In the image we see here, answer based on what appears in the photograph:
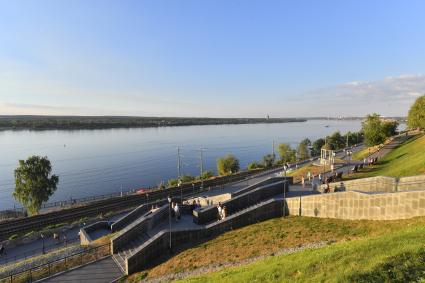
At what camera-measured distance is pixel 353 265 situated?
8.86 m

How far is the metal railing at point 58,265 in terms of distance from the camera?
1542 centimetres

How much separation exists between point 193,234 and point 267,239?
413 cm

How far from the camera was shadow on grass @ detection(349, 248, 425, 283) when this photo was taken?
7.80m

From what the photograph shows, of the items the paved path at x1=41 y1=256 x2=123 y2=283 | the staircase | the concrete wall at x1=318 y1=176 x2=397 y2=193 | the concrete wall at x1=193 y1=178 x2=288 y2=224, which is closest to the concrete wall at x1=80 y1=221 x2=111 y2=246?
the staircase

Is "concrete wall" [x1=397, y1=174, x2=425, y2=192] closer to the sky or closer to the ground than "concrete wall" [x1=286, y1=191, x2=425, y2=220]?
closer to the sky

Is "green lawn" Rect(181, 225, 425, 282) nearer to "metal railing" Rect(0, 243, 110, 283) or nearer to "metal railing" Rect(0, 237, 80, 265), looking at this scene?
"metal railing" Rect(0, 243, 110, 283)

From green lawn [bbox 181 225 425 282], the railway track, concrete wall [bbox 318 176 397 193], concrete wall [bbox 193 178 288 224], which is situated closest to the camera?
green lawn [bbox 181 225 425 282]

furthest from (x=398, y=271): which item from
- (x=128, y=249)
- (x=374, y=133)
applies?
(x=374, y=133)

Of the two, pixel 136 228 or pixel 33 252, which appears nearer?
pixel 136 228

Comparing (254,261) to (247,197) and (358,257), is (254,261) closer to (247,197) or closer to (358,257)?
(358,257)

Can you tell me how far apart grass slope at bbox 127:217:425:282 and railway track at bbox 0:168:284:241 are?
20045mm

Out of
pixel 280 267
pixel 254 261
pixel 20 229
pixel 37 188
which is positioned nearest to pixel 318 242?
pixel 254 261

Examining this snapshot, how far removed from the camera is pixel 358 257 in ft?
30.8

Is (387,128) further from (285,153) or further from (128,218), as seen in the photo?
(128,218)
